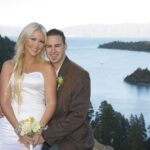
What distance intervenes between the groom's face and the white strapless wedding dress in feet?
0.60

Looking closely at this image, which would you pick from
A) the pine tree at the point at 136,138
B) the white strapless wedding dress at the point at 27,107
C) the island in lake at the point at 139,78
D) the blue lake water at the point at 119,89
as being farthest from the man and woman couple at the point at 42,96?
the island in lake at the point at 139,78

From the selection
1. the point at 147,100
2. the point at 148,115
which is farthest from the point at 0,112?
the point at 147,100

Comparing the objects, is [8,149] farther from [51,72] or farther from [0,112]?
[51,72]

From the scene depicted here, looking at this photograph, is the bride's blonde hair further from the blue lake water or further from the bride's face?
the blue lake water

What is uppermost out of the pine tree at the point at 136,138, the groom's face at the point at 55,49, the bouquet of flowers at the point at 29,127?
the groom's face at the point at 55,49

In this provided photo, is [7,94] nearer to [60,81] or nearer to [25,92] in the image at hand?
[25,92]

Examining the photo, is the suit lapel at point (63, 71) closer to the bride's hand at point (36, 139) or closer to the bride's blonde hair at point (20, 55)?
the bride's blonde hair at point (20, 55)

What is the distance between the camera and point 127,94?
7131 centimetres

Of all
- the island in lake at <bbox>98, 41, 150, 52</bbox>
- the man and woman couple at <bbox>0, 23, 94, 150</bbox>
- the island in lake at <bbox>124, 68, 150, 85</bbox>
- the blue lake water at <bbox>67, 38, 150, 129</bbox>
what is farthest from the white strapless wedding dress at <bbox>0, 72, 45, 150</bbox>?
the island in lake at <bbox>98, 41, 150, 52</bbox>

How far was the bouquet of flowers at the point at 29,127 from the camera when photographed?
99.9 inches

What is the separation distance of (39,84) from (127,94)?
6932 cm

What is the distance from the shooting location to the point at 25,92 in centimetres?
261

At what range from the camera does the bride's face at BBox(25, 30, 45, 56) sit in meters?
2.65

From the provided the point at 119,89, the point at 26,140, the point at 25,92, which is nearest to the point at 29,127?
the point at 26,140
